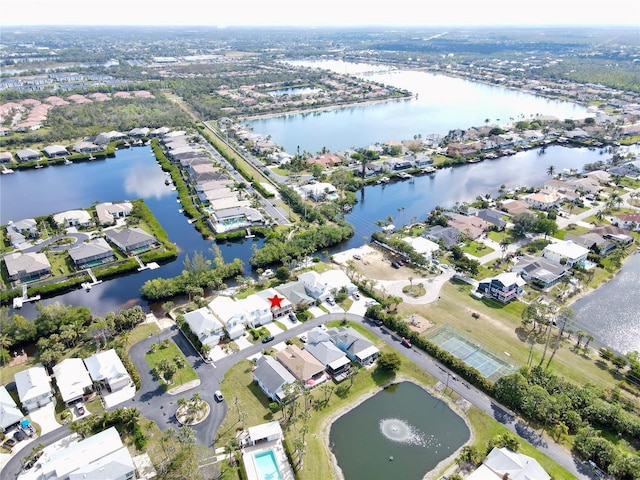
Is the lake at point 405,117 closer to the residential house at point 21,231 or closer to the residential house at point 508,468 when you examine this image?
the residential house at point 21,231

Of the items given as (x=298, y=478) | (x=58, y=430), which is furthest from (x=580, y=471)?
(x=58, y=430)

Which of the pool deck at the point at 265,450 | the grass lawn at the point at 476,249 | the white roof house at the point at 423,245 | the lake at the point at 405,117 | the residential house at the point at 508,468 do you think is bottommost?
the lake at the point at 405,117

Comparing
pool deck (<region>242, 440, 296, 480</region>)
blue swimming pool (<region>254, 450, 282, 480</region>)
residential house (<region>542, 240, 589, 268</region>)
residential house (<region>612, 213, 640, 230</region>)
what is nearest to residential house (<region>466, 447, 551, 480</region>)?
pool deck (<region>242, 440, 296, 480</region>)

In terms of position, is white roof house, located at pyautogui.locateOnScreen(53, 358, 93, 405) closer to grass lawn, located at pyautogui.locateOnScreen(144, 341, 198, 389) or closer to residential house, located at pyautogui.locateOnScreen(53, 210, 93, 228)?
grass lawn, located at pyautogui.locateOnScreen(144, 341, 198, 389)

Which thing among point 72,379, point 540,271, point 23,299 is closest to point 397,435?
point 72,379

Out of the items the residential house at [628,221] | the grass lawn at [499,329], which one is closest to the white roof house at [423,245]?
the grass lawn at [499,329]

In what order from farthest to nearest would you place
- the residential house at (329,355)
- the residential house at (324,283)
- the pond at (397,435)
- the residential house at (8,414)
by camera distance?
1. the residential house at (324,283)
2. the residential house at (329,355)
3. the residential house at (8,414)
4. the pond at (397,435)

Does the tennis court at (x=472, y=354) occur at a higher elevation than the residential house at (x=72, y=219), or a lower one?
lower
